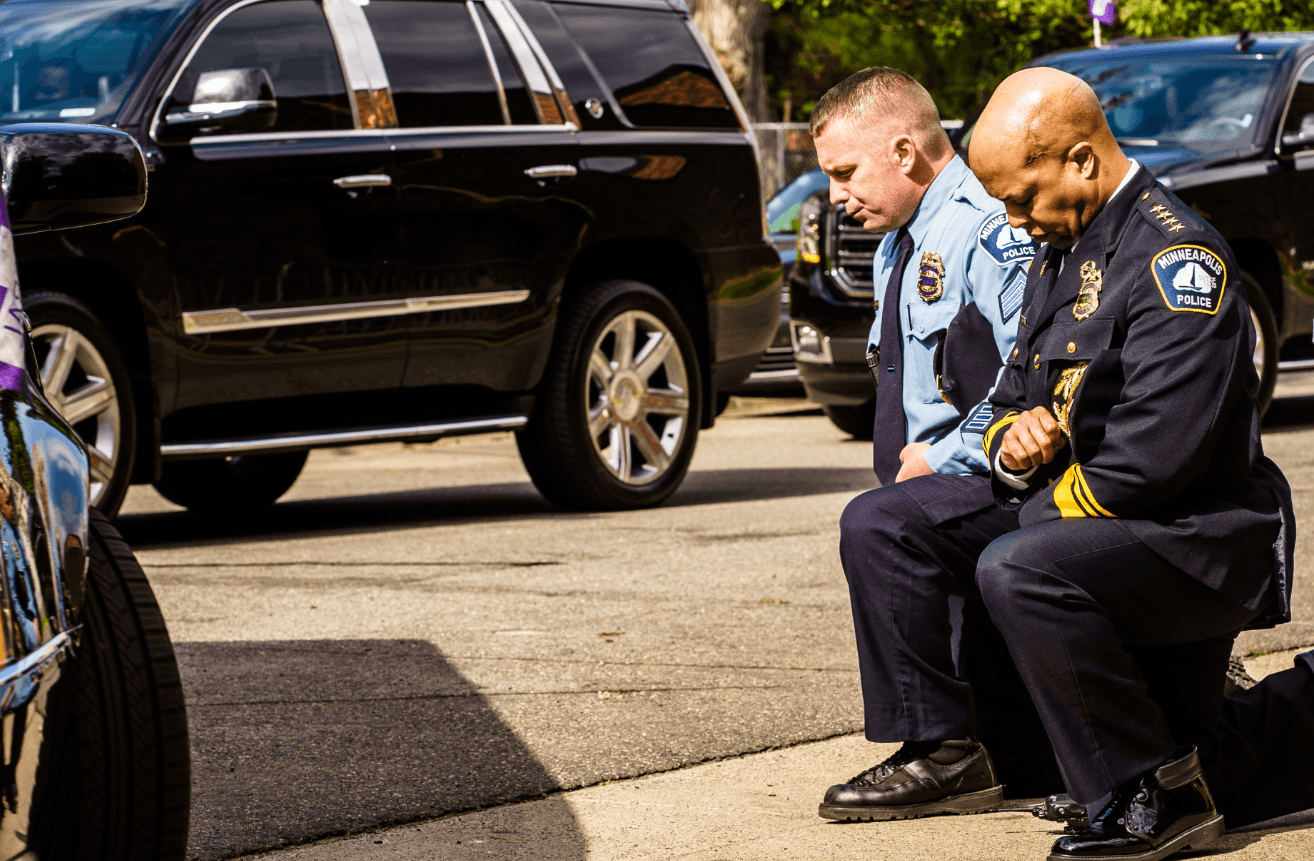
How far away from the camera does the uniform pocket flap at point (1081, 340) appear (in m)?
3.19

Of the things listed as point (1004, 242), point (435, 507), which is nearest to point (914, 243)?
point (1004, 242)

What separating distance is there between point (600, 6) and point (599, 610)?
3.33 m

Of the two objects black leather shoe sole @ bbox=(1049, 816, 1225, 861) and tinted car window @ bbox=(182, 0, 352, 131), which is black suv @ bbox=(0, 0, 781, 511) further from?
black leather shoe sole @ bbox=(1049, 816, 1225, 861)

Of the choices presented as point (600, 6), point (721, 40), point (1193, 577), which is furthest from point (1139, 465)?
point (721, 40)

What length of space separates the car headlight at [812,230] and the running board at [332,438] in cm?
310

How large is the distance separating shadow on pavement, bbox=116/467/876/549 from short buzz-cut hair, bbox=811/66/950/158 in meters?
3.91

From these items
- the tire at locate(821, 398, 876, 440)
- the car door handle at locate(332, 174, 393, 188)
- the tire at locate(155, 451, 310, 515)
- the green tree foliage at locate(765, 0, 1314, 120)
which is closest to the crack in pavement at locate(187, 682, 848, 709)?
the car door handle at locate(332, 174, 393, 188)

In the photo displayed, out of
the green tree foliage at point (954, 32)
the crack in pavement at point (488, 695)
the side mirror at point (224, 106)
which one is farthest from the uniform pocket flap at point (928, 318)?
the green tree foliage at point (954, 32)

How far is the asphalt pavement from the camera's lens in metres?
3.77

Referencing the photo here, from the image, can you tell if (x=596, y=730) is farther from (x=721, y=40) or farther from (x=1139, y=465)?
(x=721, y=40)

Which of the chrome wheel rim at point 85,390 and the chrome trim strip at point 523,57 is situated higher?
the chrome trim strip at point 523,57

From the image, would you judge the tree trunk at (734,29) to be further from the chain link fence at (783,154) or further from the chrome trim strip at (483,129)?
Result: the chrome trim strip at (483,129)

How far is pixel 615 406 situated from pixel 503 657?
291cm

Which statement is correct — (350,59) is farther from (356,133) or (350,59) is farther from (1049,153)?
(1049,153)
